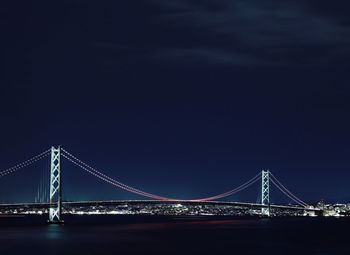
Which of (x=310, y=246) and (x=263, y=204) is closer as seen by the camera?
(x=310, y=246)

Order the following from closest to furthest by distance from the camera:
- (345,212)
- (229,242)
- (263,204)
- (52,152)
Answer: (229,242) < (52,152) < (263,204) < (345,212)

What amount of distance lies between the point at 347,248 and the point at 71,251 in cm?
2041

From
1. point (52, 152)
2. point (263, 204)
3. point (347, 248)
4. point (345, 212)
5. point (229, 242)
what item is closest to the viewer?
point (347, 248)

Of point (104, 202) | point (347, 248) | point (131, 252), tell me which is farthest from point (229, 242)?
point (104, 202)

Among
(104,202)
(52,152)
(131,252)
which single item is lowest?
(131,252)

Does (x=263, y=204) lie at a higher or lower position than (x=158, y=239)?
higher

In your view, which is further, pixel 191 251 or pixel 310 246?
pixel 310 246

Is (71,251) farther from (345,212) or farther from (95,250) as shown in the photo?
(345,212)

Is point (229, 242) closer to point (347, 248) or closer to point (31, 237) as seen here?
point (347, 248)

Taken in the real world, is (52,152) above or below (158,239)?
above

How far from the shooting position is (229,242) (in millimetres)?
60750

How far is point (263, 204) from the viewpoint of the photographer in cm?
11425

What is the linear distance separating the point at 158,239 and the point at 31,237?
10.7m

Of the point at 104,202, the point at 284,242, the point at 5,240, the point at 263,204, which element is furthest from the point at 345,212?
the point at 5,240
